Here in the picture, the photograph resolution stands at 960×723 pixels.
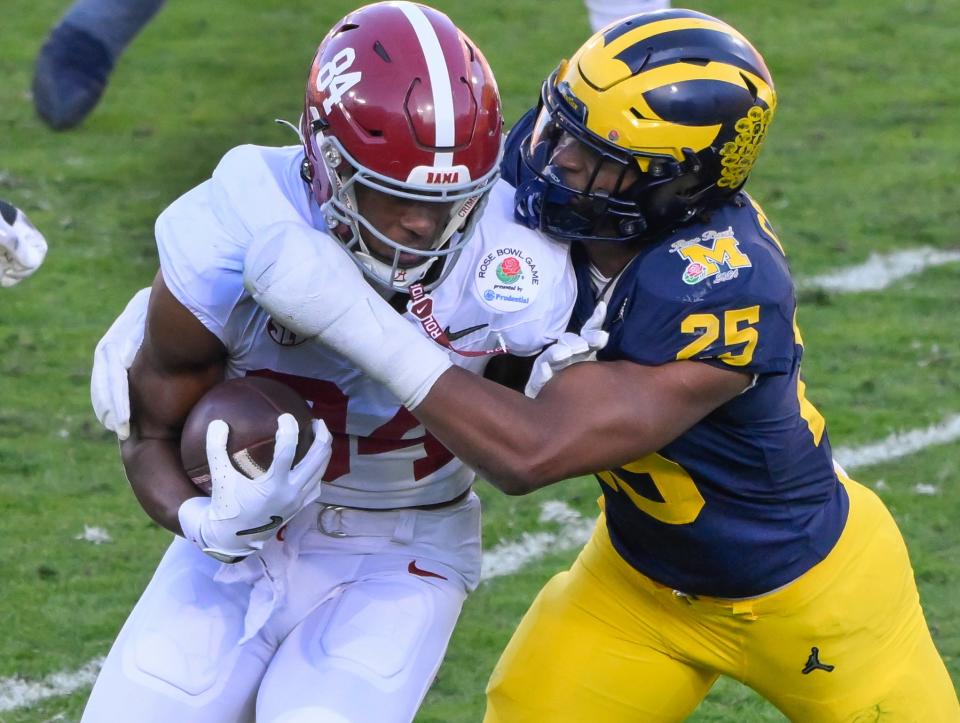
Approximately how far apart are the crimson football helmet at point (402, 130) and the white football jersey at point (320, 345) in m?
0.10

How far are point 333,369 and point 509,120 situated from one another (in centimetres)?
477

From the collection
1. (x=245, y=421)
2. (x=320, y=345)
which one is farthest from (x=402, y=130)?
(x=245, y=421)

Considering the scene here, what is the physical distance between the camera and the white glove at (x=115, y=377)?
3.08 m

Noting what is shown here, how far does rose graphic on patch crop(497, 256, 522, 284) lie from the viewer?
3.03 meters

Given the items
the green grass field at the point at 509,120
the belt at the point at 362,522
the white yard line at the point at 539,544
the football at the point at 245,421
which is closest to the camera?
the football at the point at 245,421

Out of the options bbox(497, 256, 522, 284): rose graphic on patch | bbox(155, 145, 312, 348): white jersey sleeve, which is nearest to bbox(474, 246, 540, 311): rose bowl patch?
bbox(497, 256, 522, 284): rose graphic on patch

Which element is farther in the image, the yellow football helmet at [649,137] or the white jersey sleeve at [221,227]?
the yellow football helmet at [649,137]

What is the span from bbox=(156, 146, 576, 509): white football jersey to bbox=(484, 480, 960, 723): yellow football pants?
0.48 metres

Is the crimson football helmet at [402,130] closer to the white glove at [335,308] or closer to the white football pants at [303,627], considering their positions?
the white glove at [335,308]

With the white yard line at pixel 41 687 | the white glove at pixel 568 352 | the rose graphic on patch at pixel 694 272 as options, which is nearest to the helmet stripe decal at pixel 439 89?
the white glove at pixel 568 352

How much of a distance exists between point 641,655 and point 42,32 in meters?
6.73

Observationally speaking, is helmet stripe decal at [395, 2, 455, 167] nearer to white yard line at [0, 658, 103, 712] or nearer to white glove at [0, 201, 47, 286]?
white glove at [0, 201, 47, 286]

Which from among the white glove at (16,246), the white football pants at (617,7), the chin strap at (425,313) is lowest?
the white football pants at (617,7)

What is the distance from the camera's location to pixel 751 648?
11.0ft
